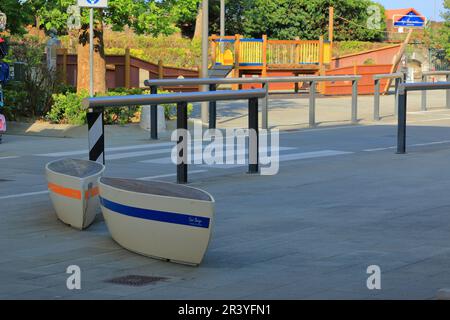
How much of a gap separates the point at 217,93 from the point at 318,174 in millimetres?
1813

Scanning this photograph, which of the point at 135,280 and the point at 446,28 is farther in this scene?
the point at 446,28

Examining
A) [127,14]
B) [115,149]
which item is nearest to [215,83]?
[115,149]

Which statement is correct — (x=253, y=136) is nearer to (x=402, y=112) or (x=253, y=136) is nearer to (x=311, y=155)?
(x=311, y=155)

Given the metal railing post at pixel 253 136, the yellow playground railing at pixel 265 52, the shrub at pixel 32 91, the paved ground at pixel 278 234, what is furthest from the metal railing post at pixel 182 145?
the yellow playground railing at pixel 265 52

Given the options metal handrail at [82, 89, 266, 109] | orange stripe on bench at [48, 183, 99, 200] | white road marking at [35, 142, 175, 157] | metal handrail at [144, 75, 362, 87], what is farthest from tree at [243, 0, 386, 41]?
orange stripe on bench at [48, 183, 99, 200]

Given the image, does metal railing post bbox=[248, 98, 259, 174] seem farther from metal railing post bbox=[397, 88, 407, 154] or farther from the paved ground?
metal railing post bbox=[397, 88, 407, 154]

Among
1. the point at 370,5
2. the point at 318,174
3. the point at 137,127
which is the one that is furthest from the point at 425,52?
the point at 318,174

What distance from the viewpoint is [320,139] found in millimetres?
19562

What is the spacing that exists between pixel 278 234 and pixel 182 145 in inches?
140

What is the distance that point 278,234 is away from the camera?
9750 mm

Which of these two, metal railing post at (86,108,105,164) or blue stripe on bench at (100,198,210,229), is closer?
blue stripe on bench at (100,198,210,229)

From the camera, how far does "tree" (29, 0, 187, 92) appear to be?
880 inches

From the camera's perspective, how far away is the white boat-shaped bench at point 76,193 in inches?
392

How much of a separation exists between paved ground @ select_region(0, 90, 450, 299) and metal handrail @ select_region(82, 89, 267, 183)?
0.38 meters
